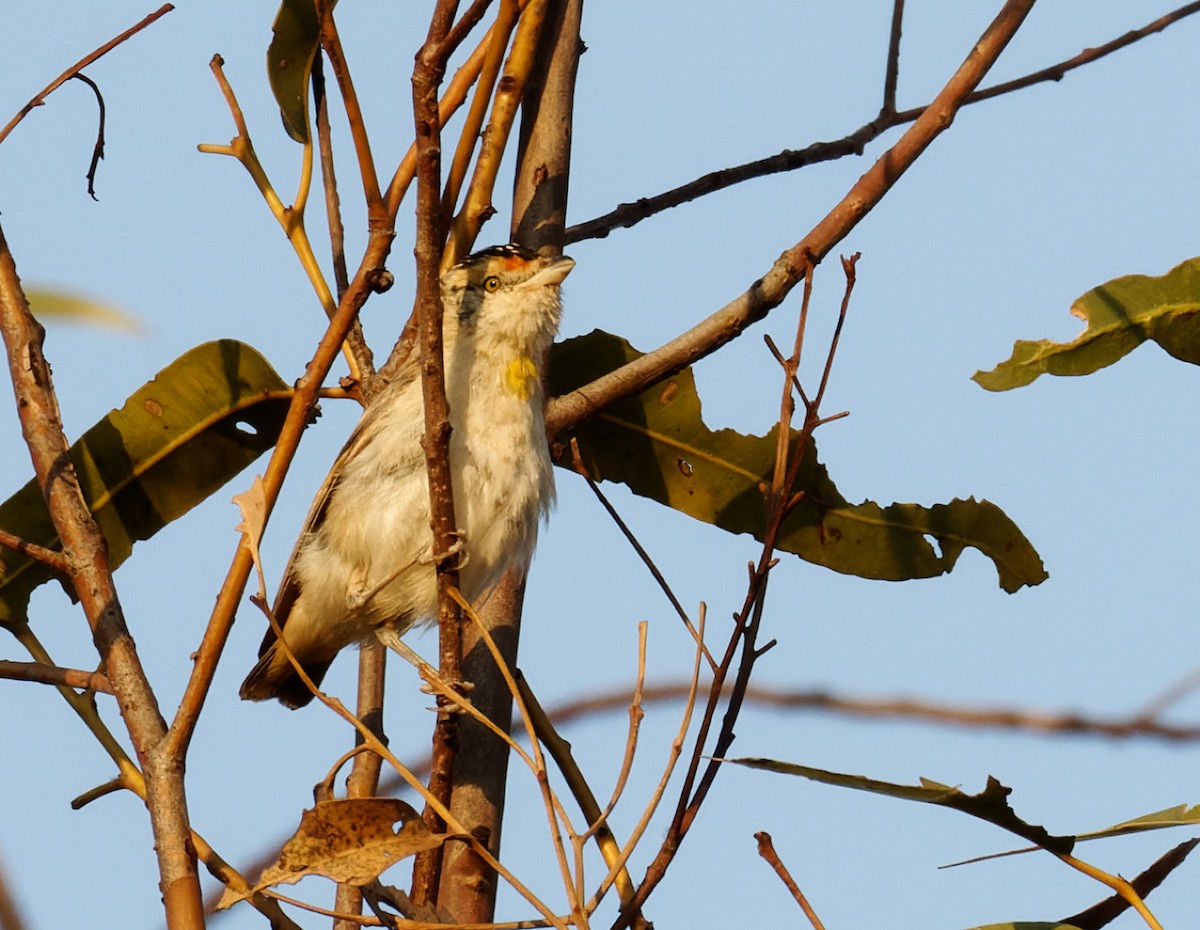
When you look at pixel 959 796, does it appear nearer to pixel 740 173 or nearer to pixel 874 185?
pixel 874 185

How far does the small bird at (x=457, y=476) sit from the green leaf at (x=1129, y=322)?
145 centimetres

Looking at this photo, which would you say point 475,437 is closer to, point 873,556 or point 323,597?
point 323,597

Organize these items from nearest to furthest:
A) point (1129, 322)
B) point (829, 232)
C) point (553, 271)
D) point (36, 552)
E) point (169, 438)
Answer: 1. point (36, 552)
2. point (1129, 322)
3. point (829, 232)
4. point (169, 438)
5. point (553, 271)

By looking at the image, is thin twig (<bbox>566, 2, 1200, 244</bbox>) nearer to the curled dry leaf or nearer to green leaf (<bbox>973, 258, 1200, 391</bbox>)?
green leaf (<bbox>973, 258, 1200, 391</bbox>)

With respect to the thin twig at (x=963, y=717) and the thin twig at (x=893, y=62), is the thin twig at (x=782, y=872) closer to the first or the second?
the thin twig at (x=963, y=717)

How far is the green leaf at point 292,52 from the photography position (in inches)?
145

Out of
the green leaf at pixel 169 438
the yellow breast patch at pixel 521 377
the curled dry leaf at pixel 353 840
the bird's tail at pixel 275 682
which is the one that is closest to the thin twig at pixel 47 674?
the curled dry leaf at pixel 353 840

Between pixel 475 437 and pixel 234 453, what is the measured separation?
23.9 inches

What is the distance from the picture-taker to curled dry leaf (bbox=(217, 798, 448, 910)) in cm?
229

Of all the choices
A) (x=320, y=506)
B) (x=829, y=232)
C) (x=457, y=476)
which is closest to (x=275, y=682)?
(x=320, y=506)

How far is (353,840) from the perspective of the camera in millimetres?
2357

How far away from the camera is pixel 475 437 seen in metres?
3.86

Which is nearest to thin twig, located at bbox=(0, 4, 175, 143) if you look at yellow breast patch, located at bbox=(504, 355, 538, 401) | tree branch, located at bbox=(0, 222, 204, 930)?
tree branch, located at bbox=(0, 222, 204, 930)

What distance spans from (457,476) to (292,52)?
44.7 inches
